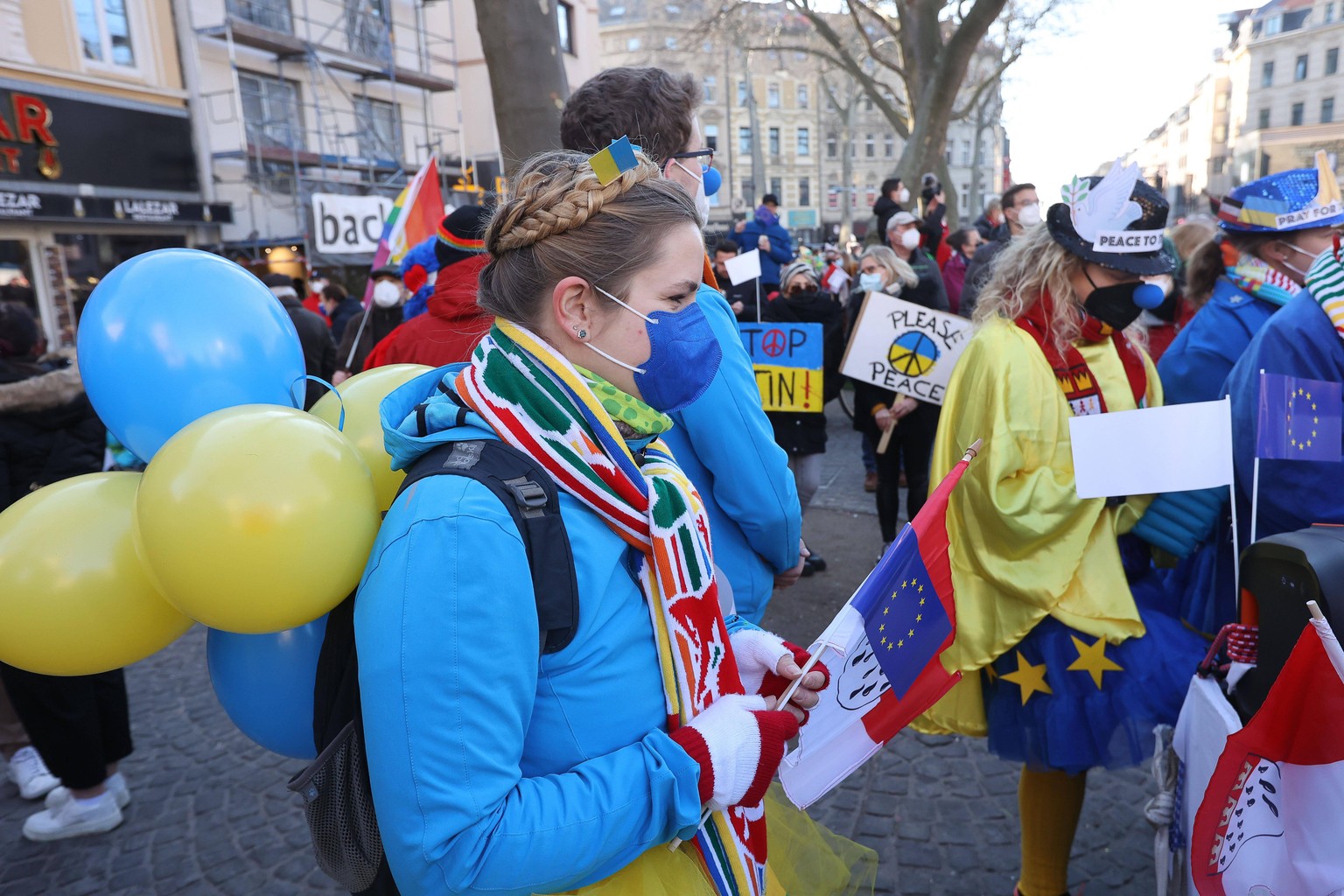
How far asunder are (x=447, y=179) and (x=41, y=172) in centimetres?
976

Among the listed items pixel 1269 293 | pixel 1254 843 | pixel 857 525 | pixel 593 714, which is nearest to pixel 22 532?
pixel 593 714

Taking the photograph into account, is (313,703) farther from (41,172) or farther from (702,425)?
(41,172)

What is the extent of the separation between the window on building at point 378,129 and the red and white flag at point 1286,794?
1982cm

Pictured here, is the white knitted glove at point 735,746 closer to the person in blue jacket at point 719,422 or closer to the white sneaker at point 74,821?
the person in blue jacket at point 719,422

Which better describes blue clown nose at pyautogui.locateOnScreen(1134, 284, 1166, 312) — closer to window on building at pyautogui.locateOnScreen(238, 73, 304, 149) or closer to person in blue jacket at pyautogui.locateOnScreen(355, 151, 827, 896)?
person in blue jacket at pyautogui.locateOnScreen(355, 151, 827, 896)

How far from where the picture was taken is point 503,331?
4.49 ft

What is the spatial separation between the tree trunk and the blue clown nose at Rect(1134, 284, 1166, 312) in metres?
3.34

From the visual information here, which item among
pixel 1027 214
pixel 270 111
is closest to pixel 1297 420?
pixel 1027 214

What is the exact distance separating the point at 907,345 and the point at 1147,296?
207 cm

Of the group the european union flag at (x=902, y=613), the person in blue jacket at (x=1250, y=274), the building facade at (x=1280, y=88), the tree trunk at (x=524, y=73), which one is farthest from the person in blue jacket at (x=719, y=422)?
the building facade at (x=1280, y=88)

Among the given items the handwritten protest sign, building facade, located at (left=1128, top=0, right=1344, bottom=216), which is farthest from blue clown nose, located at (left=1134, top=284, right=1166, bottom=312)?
building facade, located at (left=1128, top=0, right=1344, bottom=216)

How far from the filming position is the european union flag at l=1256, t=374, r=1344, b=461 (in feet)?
7.00

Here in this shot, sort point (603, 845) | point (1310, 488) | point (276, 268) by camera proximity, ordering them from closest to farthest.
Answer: point (603, 845)
point (1310, 488)
point (276, 268)

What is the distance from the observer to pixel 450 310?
3293 millimetres
